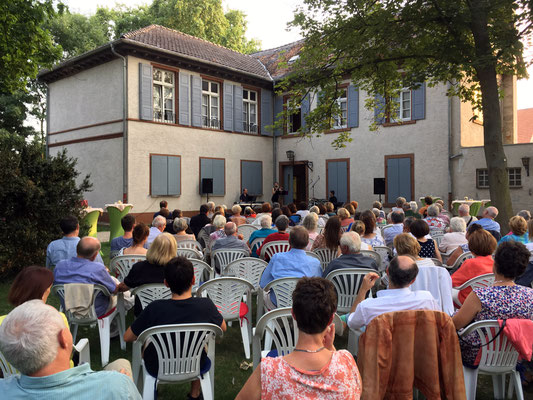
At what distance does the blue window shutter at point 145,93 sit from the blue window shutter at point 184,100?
126cm

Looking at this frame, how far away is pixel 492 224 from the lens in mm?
6371

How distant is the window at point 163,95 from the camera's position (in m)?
16.2

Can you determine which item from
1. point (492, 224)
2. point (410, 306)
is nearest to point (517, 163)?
point (492, 224)

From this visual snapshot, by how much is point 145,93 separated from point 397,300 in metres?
14.8

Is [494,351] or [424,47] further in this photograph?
[424,47]

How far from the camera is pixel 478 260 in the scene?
367 cm

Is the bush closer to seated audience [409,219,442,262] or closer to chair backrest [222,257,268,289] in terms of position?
chair backrest [222,257,268,289]

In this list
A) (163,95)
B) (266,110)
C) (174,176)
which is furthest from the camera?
(266,110)

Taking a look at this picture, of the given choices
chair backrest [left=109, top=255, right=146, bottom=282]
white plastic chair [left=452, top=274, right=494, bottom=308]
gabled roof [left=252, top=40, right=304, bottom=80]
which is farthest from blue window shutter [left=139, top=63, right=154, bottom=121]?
white plastic chair [left=452, top=274, right=494, bottom=308]

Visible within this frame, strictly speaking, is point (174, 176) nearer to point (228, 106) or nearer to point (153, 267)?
point (228, 106)

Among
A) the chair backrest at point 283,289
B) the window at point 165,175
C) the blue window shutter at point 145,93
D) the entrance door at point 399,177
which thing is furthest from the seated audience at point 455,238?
the blue window shutter at point 145,93

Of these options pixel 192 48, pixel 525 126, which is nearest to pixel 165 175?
pixel 192 48

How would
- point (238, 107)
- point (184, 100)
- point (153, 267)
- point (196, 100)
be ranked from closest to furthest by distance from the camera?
point (153, 267) < point (184, 100) < point (196, 100) < point (238, 107)

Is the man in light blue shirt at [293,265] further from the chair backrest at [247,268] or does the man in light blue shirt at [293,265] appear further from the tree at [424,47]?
the tree at [424,47]
